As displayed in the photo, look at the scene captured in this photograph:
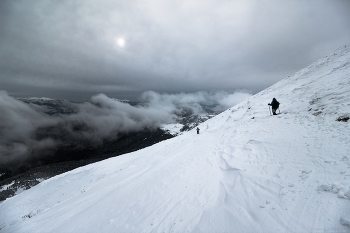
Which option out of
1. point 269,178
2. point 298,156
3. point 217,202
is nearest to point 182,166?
point 217,202

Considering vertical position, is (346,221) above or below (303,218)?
above

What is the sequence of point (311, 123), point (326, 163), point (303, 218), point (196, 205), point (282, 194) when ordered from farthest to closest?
1. point (311, 123)
2. point (196, 205)
3. point (326, 163)
4. point (282, 194)
5. point (303, 218)

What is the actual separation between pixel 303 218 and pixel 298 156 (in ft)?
11.9

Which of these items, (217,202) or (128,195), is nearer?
(217,202)

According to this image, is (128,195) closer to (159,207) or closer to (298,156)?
(159,207)

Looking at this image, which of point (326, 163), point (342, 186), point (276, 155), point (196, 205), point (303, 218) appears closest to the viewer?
point (303, 218)

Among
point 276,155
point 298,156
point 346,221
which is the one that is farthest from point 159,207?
point 298,156

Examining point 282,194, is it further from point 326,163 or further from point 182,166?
point 182,166

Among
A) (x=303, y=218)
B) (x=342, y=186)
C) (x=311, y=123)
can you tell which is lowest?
(x=303, y=218)

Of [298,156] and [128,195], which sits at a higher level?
[298,156]

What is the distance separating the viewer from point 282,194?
15.3 ft

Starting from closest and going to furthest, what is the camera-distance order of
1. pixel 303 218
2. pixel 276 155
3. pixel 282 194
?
pixel 303 218
pixel 282 194
pixel 276 155

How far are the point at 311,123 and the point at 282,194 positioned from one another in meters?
7.49

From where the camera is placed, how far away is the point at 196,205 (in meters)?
5.62
